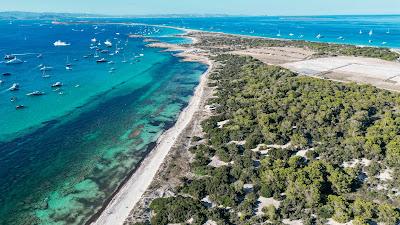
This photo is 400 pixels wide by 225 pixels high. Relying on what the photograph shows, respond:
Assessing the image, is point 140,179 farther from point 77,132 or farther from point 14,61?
point 14,61

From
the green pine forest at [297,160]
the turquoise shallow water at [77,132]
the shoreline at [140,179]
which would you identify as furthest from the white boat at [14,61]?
the green pine forest at [297,160]

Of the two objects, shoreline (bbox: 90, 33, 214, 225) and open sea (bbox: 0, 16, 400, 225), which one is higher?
shoreline (bbox: 90, 33, 214, 225)

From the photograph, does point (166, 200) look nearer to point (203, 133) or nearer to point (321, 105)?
point (203, 133)

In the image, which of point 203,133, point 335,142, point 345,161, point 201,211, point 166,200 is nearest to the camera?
point 201,211

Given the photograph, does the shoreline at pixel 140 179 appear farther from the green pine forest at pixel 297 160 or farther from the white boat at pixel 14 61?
the white boat at pixel 14 61

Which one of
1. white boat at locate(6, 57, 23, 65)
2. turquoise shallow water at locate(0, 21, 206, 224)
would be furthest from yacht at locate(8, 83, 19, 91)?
white boat at locate(6, 57, 23, 65)

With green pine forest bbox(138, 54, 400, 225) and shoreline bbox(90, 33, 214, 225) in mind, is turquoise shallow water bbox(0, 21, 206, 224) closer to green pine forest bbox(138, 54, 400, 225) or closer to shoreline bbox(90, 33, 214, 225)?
shoreline bbox(90, 33, 214, 225)

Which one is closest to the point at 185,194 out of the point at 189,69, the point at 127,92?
the point at 127,92

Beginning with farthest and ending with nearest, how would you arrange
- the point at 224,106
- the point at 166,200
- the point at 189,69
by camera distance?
1. the point at 189,69
2. the point at 224,106
3. the point at 166,200
